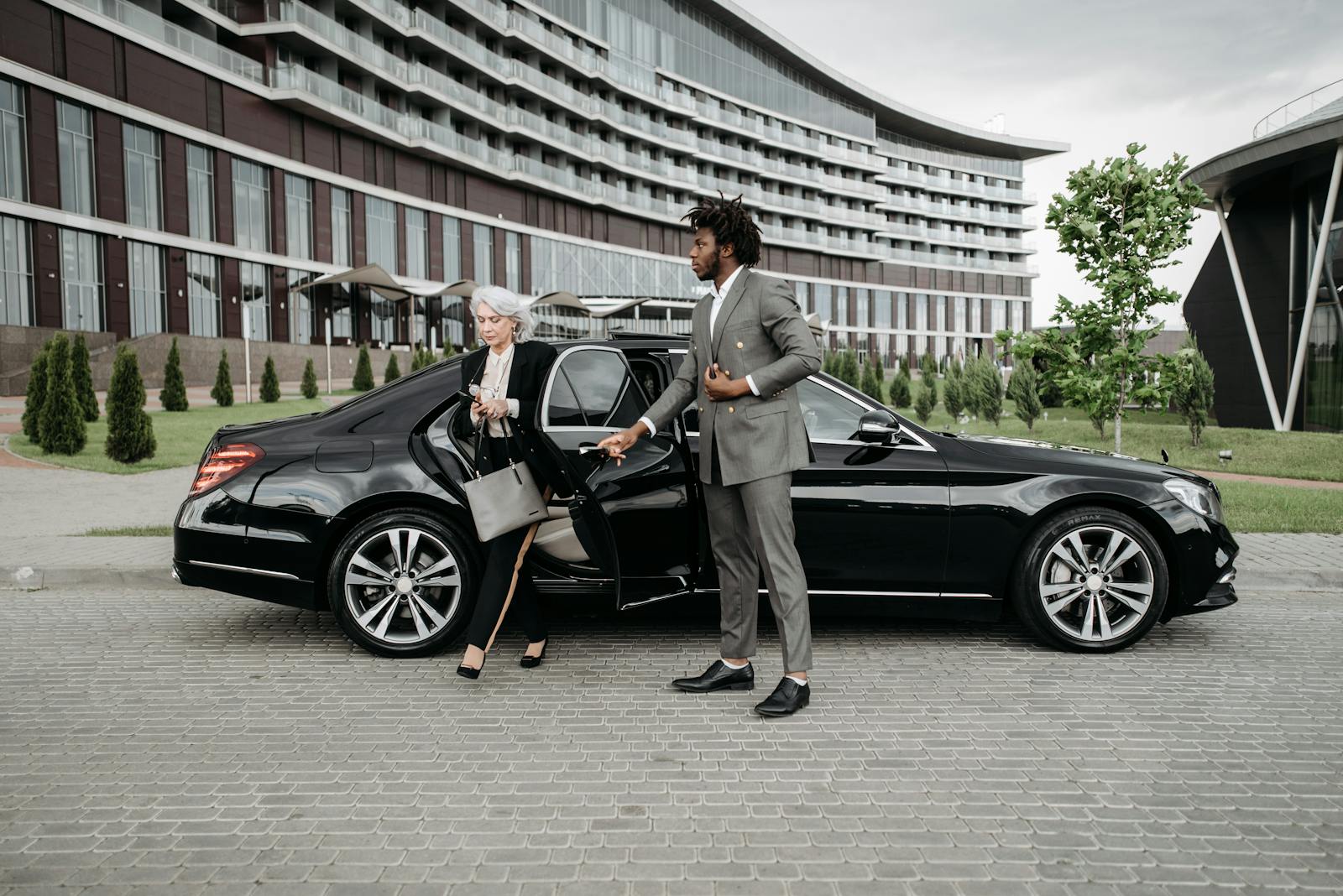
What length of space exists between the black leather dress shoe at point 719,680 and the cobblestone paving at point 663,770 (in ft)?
0.29

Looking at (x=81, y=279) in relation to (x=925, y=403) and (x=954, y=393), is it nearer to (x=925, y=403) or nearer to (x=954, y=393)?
(x=925, y=403)

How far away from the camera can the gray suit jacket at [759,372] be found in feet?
13.1

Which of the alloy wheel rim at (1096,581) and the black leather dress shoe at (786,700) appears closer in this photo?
the black leather dress shoe at (786,700)

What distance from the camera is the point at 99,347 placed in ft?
104

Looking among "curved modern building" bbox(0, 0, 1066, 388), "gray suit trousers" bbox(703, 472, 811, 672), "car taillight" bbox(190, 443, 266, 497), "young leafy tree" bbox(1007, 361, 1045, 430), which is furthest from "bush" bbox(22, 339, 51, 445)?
"young leafy tree" bbox(1007, 361, 1045, 430)

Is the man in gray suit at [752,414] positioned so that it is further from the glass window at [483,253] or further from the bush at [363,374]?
the glass window at [483,253]

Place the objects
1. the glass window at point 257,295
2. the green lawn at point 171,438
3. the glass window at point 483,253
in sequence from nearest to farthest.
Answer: the green lawn at point 171,438 < the glass window at point 257,295 < the glass window at point 483,253

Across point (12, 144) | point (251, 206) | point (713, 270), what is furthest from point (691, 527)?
point (251, 206)

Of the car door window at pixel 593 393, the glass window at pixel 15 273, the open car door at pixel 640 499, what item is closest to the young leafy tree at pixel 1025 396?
the car door window at pixel 593 393

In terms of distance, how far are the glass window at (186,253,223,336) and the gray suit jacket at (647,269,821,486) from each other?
1467 inches

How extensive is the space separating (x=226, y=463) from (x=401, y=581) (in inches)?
43.4

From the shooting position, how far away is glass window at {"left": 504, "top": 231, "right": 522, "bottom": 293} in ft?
175

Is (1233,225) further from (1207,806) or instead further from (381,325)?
(381,325)

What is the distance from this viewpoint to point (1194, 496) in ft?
16.8
